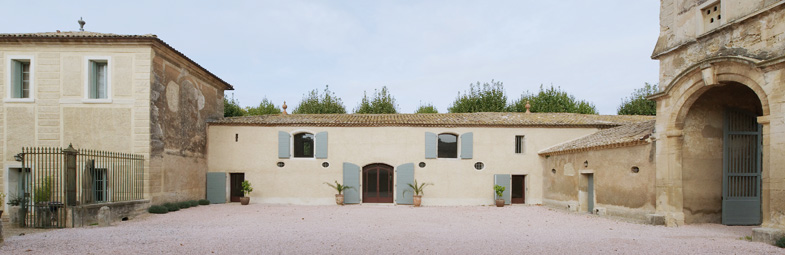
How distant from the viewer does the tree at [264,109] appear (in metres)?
36.8

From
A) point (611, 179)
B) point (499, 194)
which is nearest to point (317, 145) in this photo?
point (499, 194)

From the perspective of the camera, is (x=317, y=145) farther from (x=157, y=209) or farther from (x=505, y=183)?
(x=505, y=183)

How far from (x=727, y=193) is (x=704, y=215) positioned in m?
0.79

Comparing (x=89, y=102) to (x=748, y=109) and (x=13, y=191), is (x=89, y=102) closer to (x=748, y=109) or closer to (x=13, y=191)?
(x=13, y=191)

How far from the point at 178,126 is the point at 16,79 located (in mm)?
5012

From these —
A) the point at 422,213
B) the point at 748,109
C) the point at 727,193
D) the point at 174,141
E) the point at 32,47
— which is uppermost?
the point at 32,47

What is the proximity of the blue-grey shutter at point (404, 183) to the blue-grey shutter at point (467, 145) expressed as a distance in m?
2.29

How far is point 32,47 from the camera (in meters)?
14.5

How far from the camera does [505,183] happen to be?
63.2ft

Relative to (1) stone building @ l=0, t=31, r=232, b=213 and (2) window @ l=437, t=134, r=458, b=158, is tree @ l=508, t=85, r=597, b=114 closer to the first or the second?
(2) window @ l=437, t=134, r=458, b=158

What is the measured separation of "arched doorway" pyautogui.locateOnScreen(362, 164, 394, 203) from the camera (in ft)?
64.3

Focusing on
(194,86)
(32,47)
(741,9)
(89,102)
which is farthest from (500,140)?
(32,47)

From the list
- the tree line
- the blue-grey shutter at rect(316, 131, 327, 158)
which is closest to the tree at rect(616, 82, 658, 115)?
the tree line

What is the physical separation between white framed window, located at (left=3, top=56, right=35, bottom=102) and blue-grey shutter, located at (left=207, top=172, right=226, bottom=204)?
6.75 meters
